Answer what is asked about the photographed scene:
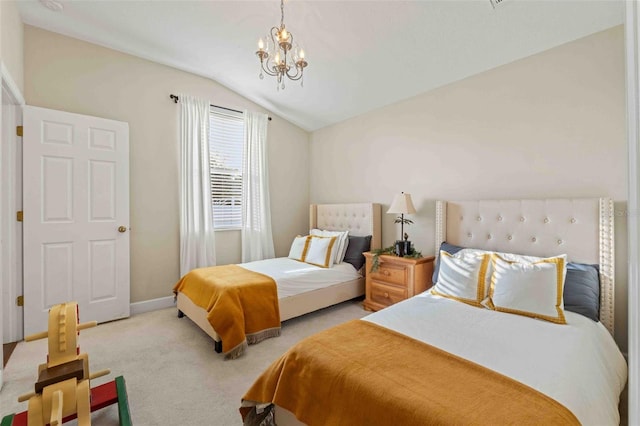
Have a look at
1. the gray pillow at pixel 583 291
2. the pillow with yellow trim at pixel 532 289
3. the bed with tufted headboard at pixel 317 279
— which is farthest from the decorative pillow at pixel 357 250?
the gray pillow at pixel 583 291

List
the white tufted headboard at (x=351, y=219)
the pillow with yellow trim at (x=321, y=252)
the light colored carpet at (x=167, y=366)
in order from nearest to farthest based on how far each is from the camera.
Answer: the light colored carpet at (x=167, y=366), the pillow with yellow trim at (x=321, y=252), the white tufted headboard at (x=351, y=219)

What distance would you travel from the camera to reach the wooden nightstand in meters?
3.00

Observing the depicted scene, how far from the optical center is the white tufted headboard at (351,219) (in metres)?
3.84

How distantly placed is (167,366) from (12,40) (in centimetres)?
306

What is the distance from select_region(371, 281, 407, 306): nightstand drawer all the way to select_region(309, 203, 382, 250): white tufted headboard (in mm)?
619

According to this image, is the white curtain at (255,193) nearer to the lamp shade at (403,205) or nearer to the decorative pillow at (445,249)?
the lamp shade at (403,205)

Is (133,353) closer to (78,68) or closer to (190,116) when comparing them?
(190,116)

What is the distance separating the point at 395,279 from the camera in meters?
3.16

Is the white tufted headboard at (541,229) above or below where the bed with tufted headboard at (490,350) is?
above

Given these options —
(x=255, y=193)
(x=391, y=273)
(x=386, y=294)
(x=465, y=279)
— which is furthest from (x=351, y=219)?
(x=465, y=279)

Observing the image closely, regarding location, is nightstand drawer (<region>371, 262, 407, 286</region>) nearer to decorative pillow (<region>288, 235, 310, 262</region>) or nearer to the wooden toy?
decorative pillow (<region>288, 235, 310, 262</region>)

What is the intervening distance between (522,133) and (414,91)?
126cm

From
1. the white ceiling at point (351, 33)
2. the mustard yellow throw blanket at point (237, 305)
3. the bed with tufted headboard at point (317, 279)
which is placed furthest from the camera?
the bed with tufted headboard at point (317, 279)

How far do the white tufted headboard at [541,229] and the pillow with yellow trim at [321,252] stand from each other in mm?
1246
